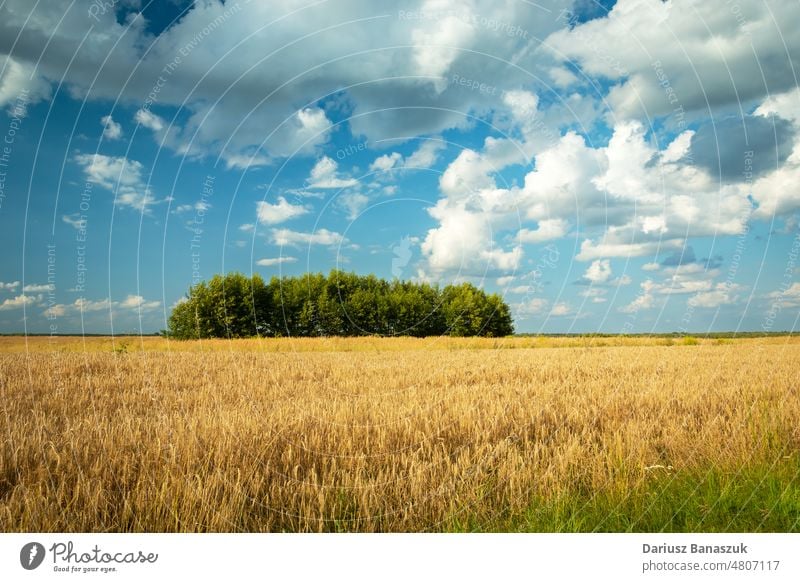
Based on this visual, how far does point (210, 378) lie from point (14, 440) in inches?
248

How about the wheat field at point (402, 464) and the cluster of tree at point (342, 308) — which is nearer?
the wheat field at point (402, 464)
